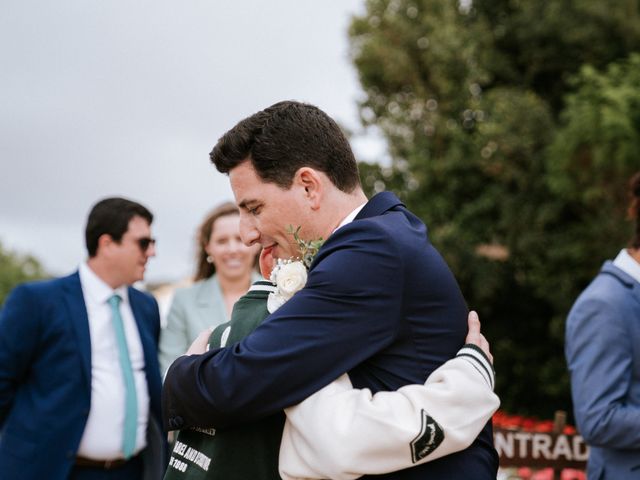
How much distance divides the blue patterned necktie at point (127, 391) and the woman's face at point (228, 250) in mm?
915

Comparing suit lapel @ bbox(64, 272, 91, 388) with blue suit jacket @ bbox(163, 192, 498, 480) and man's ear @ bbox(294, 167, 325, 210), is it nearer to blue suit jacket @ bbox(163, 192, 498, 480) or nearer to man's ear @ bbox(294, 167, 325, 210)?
blue suit jacket @ bbox(163, 192, 498, 480)

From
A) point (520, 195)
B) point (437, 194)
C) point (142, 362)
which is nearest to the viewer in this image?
point (142, 362)

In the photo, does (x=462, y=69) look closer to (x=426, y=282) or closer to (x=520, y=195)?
(x=520, y=195)

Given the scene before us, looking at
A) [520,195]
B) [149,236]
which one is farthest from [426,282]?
[520,195]

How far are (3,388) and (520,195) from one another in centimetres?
1137

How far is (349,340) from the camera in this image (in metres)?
1.96

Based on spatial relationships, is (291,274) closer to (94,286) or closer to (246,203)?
(246,203)

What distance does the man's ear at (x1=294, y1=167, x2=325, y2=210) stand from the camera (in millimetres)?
2195

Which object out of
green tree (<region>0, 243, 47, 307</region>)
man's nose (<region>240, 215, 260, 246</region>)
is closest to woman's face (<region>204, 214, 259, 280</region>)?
man's nose (<region>240, 215, 260, 246</region>)

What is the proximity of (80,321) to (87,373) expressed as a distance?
0.29 m

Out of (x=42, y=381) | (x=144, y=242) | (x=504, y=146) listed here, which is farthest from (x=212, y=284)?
(x=504, y=146)

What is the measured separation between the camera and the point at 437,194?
14977 mm

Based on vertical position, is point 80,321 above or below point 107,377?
above

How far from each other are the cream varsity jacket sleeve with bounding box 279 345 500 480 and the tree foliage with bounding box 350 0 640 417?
11.0 metres
